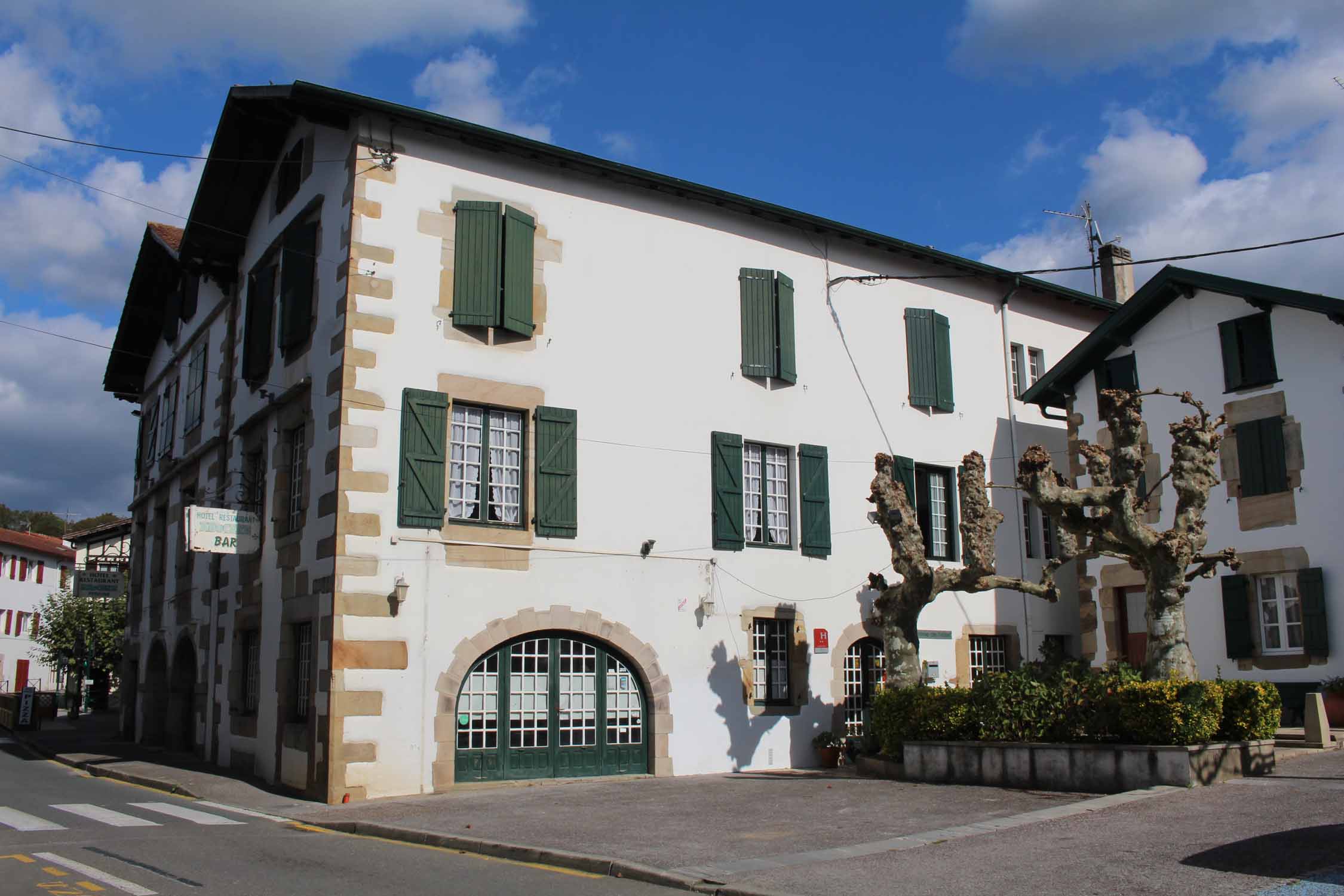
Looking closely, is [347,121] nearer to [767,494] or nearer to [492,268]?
[492,268]

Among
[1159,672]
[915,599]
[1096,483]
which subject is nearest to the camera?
[1159,672]

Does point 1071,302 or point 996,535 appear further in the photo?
point 1071,302

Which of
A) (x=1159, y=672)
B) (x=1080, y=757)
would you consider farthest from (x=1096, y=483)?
(x=1080, y=757)

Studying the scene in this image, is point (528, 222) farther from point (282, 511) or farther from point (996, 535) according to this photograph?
A: point (996, 535)

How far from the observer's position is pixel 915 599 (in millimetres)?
16250

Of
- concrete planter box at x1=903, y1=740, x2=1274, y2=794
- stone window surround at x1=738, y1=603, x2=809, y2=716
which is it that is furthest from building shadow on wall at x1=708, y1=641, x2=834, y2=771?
concrete planter box at x1=903, y1=740, x2=1274, y2=794

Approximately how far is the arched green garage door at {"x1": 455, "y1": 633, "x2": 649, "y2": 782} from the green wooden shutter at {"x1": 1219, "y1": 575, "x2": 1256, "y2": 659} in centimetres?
986

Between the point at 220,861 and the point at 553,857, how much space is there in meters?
2.69

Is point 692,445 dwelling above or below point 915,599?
above

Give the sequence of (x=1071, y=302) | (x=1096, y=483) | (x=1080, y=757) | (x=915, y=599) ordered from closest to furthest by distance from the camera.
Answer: (x=1080, y=757)
(x=1096, y=483)
(x=915, y=599)
(x=1071, y=302)

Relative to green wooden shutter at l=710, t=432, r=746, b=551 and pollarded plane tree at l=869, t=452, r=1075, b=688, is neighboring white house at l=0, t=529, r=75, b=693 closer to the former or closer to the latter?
green wooden shutter at l=710, t=432, r=746, b=551

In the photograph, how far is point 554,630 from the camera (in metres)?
16.1

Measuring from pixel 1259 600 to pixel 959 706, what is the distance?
7780 millimetres

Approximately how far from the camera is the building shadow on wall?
57.5 feet
